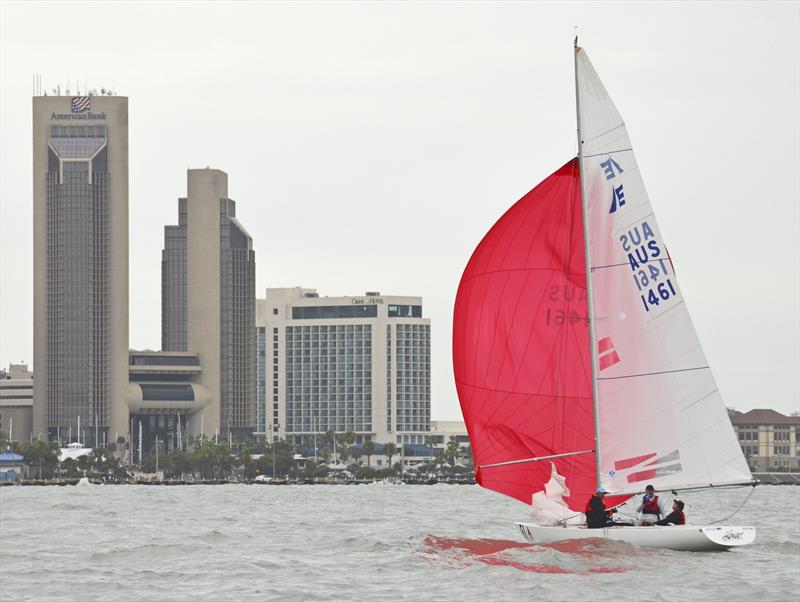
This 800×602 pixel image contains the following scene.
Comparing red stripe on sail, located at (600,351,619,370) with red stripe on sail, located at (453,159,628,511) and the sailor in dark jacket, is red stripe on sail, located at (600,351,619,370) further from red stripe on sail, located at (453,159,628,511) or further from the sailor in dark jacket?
the sailor in dark jacket

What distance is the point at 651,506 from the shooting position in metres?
35.5

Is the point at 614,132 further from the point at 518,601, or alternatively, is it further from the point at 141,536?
the point at 141,536

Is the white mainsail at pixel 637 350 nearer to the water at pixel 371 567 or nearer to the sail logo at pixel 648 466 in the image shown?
the sail logo at pixel 648 466

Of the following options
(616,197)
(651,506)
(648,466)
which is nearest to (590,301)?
(616,197)

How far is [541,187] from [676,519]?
768cm

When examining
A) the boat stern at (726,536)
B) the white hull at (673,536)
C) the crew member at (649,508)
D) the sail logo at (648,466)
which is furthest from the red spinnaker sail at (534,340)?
the boat stern at (726,536)

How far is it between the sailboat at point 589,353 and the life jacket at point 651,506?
1.01 ft

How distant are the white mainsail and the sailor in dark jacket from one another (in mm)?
733

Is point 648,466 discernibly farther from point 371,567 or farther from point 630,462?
point 371,567

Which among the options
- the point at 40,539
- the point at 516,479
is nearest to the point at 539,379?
the point at 516,479

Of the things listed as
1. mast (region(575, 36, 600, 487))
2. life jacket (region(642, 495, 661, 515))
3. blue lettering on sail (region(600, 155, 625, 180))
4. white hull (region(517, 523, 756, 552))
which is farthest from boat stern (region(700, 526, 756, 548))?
blue lettering on sail (region(600, 155, 625, 180))

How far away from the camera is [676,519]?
35.9 m

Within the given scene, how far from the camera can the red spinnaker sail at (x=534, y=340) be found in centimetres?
3631

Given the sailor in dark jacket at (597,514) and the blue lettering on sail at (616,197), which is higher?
the blue lettering on sail at (616,197)
